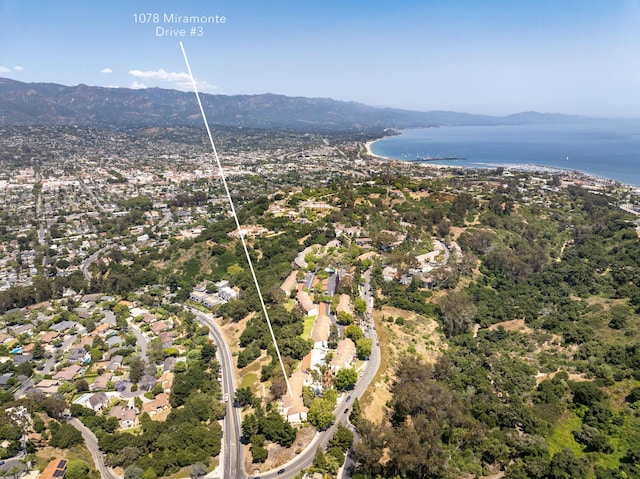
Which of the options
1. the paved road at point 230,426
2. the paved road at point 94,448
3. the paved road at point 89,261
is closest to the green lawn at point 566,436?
the paved road at point 230,426

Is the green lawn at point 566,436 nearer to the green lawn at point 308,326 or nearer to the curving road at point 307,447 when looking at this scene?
the curving road at point 307,447

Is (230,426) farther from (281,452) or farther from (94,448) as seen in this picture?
(94,448)

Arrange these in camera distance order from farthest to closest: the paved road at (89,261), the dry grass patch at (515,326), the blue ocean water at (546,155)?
the blue ocean water at (546,155) → the paved road at (89,261) → the dry grass patch at (515,326)

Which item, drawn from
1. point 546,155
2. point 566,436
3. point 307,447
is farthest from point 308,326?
point 546,155

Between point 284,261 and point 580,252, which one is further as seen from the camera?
point 580,252

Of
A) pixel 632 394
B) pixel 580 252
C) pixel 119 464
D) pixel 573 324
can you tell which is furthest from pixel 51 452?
pixel 580 252

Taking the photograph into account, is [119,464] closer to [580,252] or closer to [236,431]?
[236,431]

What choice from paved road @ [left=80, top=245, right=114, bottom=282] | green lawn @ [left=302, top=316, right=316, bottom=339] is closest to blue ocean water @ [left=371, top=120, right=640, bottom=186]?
green lawn @ [left=302, top=316, right=316, bottom=339]

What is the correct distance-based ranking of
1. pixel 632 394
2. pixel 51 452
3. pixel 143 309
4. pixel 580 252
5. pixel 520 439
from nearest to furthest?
pixel 520 439 < pixel 51 452 < pixel 632 394 < pixel 143 309 < pixel 580 252
